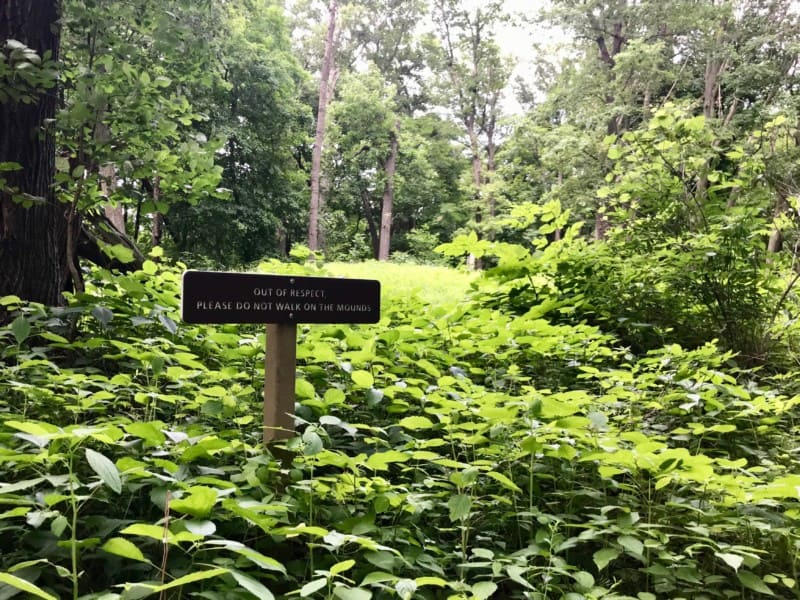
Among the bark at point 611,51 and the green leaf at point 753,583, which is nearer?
the green leaf at point 753,583

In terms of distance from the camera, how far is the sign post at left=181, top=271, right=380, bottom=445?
188cm

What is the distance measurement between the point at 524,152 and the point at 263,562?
25.2m

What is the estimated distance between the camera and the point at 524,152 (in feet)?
80.4

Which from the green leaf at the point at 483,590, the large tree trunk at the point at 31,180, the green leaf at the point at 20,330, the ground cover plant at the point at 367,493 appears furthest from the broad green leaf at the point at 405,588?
the large tree trunk at the point at 31,180

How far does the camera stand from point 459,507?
5.00 feet

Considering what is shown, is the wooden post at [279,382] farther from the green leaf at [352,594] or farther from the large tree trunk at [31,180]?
the large tree trunk at [31,180]

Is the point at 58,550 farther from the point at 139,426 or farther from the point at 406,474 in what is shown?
the point at 406,474

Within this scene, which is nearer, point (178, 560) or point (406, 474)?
point (178, 560)

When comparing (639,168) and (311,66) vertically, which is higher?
(311,66)

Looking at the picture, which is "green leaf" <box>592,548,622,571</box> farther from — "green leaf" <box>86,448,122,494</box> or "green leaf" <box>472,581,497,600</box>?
"green leaf" <box>86,448,122,494</box>

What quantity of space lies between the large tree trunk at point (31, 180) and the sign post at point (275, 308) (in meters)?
1.92

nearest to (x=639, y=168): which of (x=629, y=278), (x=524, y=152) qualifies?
(x=629, y=278)

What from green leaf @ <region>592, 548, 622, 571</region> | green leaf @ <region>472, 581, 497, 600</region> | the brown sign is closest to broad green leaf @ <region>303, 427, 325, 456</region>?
green leaf @ <region>472, 581, 497, 600</region>

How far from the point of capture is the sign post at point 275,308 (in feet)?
6.17
